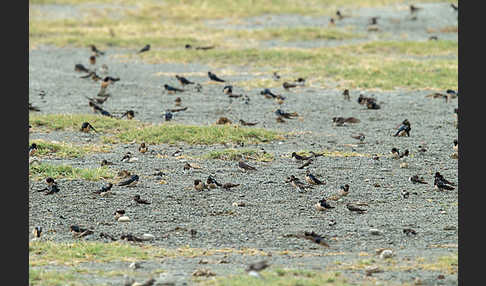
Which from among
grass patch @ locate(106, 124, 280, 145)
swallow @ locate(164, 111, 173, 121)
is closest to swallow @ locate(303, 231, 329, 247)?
grass patch @ locate(106, 124, 280, 145)

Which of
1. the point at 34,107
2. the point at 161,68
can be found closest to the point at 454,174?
the point at 34,107

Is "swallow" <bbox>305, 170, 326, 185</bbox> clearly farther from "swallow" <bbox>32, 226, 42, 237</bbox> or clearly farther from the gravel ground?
"swallow" <bbox>32, 226, 42, 237</bbox>

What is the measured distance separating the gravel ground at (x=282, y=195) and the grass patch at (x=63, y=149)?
29cm

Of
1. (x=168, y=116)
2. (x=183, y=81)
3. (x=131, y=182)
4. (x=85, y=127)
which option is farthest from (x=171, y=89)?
(x=131, y=182)

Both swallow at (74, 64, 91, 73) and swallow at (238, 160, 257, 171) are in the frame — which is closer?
swallow at (238, 160, 257, 171)

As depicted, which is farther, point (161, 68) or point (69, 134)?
point (161, 68)

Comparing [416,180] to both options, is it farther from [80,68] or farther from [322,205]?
[80,68]

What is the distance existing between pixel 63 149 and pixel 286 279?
854cm

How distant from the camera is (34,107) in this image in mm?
22203

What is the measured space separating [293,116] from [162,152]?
4.91 meters

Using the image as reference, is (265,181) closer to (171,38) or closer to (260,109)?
(260,109)

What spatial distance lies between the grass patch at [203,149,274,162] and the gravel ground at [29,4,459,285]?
23cm

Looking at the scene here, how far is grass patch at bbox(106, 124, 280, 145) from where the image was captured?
60.2 feet

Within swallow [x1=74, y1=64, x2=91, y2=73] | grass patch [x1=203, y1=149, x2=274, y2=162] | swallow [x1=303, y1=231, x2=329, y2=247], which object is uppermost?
swallow [x1=74, y1=64, x2=91, y2=73]
